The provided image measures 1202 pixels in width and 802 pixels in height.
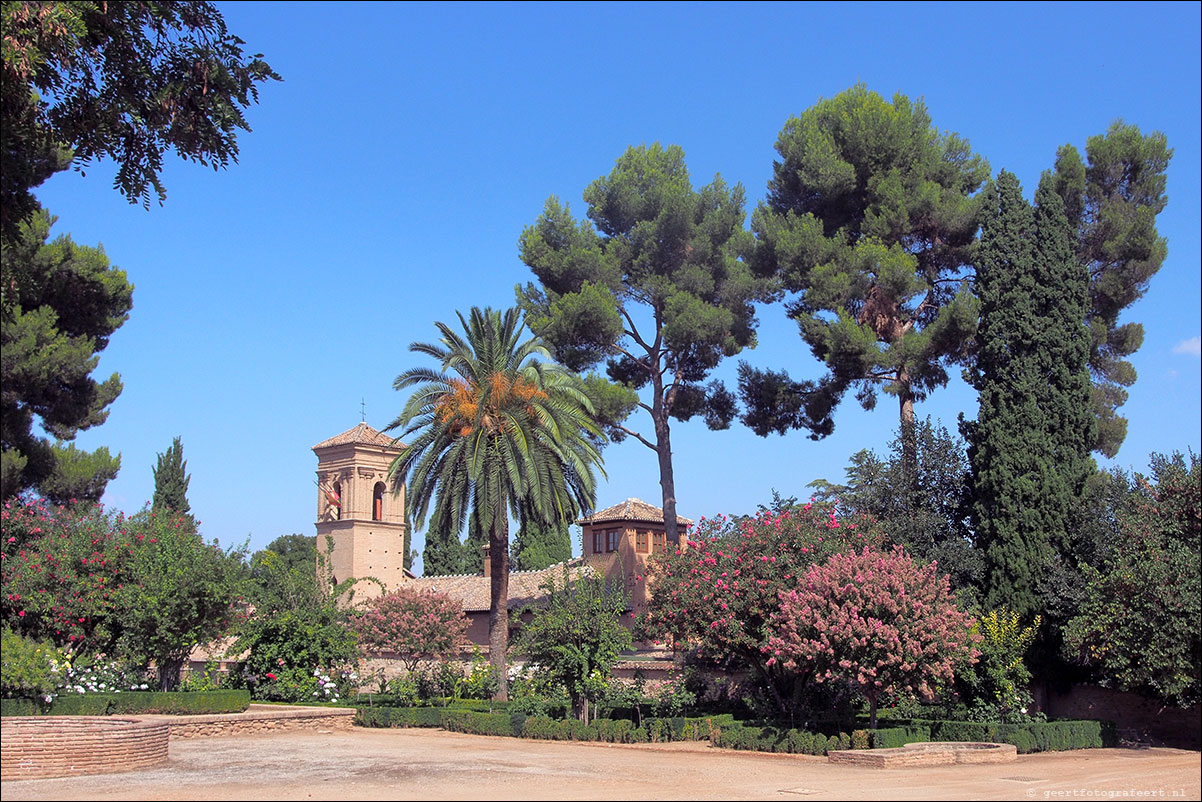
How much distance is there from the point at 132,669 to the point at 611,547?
23.4 meters

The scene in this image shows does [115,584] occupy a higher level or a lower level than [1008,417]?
lower

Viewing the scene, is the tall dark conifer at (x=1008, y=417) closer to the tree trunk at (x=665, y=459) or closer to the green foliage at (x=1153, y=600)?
the green foliage at (x=1153, y=600)

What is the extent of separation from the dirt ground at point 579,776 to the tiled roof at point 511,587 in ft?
67.8

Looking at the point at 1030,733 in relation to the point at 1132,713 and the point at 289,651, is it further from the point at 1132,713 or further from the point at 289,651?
the point at 289,651

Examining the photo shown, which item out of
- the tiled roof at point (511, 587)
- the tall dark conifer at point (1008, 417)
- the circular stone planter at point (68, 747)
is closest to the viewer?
the circular stone planter at point (68, 747)

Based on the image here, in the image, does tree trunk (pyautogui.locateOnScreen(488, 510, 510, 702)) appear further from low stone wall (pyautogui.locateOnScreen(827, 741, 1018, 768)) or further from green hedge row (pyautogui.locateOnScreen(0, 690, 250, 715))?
low stone wall (pyautogui.locateOnScreen(827, 741, 1018, 768))

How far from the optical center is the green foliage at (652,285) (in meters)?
36.3

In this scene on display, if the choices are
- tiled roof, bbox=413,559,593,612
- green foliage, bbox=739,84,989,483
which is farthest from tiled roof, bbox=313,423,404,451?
green foliage, bbox=739,84,989,483

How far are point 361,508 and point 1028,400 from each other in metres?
34.1

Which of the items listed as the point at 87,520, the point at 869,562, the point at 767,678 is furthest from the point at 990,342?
the point at 87,520

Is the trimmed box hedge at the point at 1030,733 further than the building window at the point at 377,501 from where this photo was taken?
No

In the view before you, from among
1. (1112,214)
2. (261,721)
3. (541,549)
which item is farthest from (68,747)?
(541,549)

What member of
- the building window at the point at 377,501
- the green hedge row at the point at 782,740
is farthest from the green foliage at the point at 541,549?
the green hedge row at the point at 782,740

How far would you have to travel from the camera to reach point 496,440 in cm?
2989
